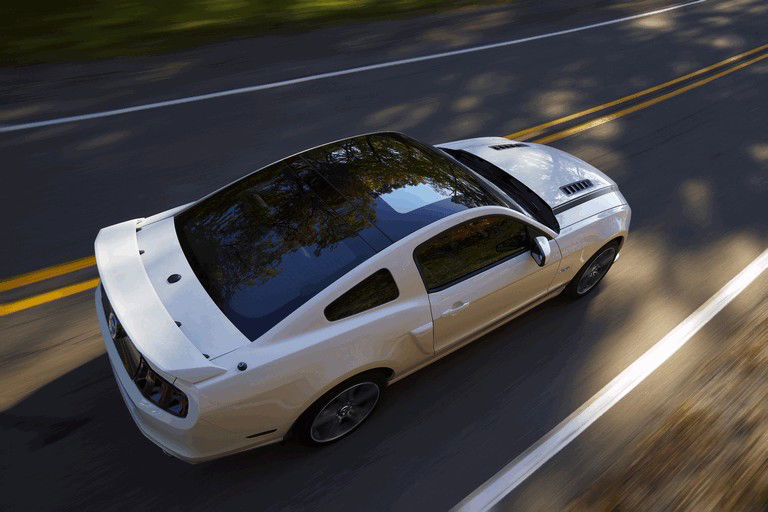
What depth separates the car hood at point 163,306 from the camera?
9.24ft

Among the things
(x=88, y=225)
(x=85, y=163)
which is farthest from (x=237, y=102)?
(x=88, y=225)

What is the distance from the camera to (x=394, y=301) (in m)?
3.37

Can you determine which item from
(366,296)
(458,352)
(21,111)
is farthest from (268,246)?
(21,111)

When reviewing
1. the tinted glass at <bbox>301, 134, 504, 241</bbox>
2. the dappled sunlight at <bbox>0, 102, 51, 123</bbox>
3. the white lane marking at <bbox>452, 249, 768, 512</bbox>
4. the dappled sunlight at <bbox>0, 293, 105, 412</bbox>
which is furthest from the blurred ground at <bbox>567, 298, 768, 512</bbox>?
the dappled sunlight at <bbox>0, 102, 51, 123</bbox>

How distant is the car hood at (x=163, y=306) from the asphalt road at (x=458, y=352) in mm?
1097

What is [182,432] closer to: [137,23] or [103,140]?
[103,140]

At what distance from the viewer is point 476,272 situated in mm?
3758

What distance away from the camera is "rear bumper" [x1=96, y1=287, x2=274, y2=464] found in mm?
2863

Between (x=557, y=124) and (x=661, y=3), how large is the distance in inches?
371

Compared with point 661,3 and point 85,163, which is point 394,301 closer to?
point 85,163

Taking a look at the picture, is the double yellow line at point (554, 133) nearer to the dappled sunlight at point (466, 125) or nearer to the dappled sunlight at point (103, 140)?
the dappled sunlight at point (466, 125)

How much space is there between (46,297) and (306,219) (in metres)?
2.70

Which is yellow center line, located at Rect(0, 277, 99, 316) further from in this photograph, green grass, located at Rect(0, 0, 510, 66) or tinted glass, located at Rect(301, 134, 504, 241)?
green grass, located at Rect(0, 0, 510, 66)

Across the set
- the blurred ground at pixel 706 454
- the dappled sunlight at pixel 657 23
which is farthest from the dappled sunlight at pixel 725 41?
the blurred ground at pixel 706 454
